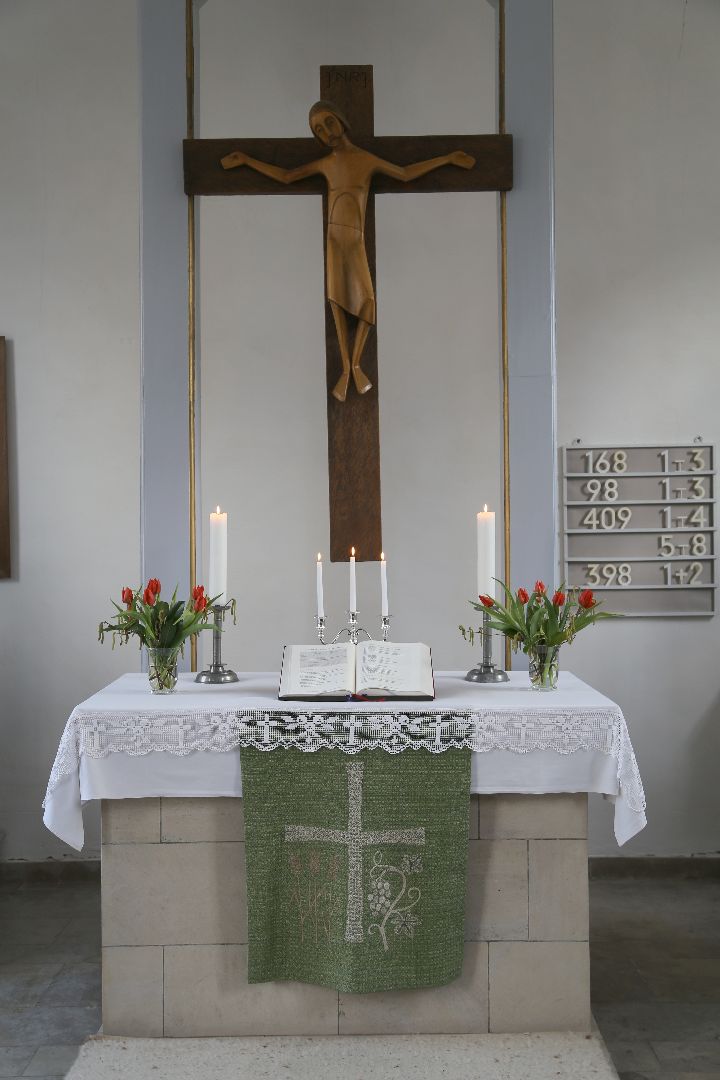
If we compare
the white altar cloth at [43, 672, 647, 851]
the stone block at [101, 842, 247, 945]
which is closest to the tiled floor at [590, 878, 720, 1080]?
the white altar cloth at [43, 672, 647, 851]

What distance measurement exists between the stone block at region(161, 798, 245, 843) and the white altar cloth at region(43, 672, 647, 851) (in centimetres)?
6

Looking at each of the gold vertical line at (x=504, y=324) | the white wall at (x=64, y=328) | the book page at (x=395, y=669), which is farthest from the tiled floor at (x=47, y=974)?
the gold vertical line at (x=504, y=324)

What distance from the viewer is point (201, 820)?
108 inches

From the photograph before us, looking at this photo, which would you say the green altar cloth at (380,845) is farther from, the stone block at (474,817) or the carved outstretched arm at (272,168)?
the carved outstretched arm at (272,168)

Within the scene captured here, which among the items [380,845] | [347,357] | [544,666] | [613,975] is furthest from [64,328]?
[613,975]

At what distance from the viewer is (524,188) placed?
3432mm

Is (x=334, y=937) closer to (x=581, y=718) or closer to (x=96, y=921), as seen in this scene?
(x=581, y=718)

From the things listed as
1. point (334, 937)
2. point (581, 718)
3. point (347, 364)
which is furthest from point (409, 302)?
point (334, 937)

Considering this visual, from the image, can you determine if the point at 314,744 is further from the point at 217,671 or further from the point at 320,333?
the point at 320,333

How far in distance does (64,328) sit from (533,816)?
→ 2724mm

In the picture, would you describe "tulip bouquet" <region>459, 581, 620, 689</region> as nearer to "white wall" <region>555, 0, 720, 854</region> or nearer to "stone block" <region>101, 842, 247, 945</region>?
"stone block" <region>101, 842, 247, 945</region>

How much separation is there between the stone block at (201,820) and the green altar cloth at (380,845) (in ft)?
0.30

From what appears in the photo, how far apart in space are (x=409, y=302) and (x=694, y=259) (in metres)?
1.19

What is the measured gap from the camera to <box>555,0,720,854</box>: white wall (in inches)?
167
